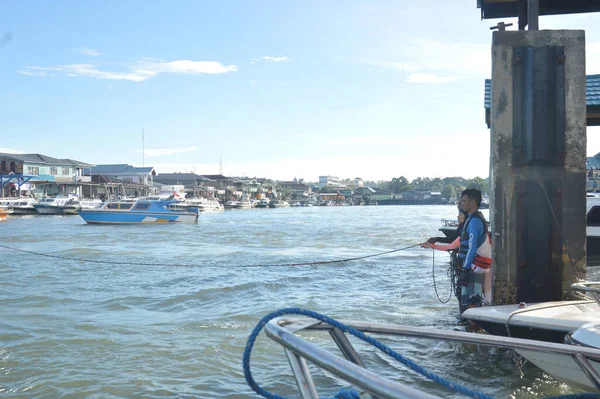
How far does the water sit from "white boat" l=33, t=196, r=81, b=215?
1552 inches

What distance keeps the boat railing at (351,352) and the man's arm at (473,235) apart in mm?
3226

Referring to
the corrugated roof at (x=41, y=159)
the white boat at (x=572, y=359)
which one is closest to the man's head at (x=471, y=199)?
the white boat at (x=572, y=359)

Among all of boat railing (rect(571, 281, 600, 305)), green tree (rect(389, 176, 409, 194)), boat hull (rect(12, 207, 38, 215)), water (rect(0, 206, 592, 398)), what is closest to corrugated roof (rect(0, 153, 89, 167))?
boat hull (rect(12, 207, 38, 215))

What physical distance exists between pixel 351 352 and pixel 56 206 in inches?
2375

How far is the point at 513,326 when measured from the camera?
19.3 feet

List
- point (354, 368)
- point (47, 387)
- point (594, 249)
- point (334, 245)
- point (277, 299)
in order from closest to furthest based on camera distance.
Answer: point (354, 368), point (47, 387), point (277, 299), point (594, 249), point (334, 245)

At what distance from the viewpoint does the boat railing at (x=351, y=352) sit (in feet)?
7.80

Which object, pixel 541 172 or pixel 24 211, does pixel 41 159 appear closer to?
pixel 24 211

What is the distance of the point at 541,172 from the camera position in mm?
6934

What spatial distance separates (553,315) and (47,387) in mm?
5452

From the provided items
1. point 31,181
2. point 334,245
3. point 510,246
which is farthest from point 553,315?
point 31,181

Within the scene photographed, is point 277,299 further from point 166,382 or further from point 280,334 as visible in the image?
point 280,334

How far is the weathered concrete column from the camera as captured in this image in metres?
6.85

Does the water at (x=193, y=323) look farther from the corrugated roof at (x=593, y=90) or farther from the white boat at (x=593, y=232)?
the corrugated roof at (x=593, y=90)
